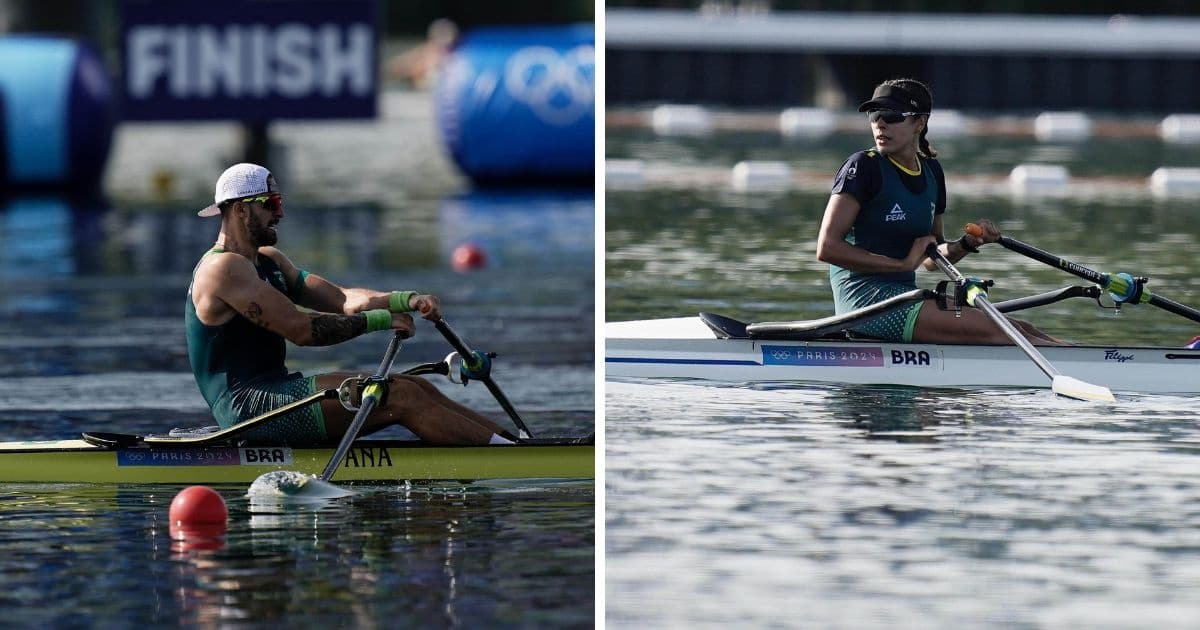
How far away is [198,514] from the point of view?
8.84 metres

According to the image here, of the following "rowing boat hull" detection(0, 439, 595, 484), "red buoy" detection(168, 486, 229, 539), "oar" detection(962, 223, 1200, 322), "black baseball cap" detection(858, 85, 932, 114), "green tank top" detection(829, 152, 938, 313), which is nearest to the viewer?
"red buoy" detection(168, 486, 229, 539)

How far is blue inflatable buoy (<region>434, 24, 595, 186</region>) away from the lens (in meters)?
25.9

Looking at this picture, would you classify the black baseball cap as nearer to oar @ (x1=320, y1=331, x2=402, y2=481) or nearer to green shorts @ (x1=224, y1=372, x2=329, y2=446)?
oar @ (x1=320, y1=331, x2=402, y2=481)

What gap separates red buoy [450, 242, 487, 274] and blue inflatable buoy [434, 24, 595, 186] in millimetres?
6508

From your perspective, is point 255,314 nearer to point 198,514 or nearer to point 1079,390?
point 198,514

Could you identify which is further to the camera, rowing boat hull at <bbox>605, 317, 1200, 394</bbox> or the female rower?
rowing boat hull at <bbox>605, 317, 1200, 394</bbox>

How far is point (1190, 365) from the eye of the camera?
11461 mm

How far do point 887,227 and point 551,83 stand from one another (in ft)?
48.7

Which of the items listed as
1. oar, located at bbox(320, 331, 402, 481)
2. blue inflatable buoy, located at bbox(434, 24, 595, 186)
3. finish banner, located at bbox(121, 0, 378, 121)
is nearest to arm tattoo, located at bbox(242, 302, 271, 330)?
oar, located at bbox(320, 331, 402, 481)

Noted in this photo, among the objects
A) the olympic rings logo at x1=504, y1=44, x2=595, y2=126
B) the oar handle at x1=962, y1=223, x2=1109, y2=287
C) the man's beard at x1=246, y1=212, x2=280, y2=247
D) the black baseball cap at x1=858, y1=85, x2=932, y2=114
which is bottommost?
the oar handle at x1=962, y1=223, x2=1109, y2=287

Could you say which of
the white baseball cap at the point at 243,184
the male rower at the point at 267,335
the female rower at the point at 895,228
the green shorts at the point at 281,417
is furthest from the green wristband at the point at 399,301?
the female rower at the point at 895,228

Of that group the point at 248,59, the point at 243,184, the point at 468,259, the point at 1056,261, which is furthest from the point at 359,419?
the point at 248,59

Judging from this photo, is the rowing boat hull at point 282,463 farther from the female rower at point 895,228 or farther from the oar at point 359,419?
the female rower at point 895,228

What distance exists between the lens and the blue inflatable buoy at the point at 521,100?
25.9 meters
